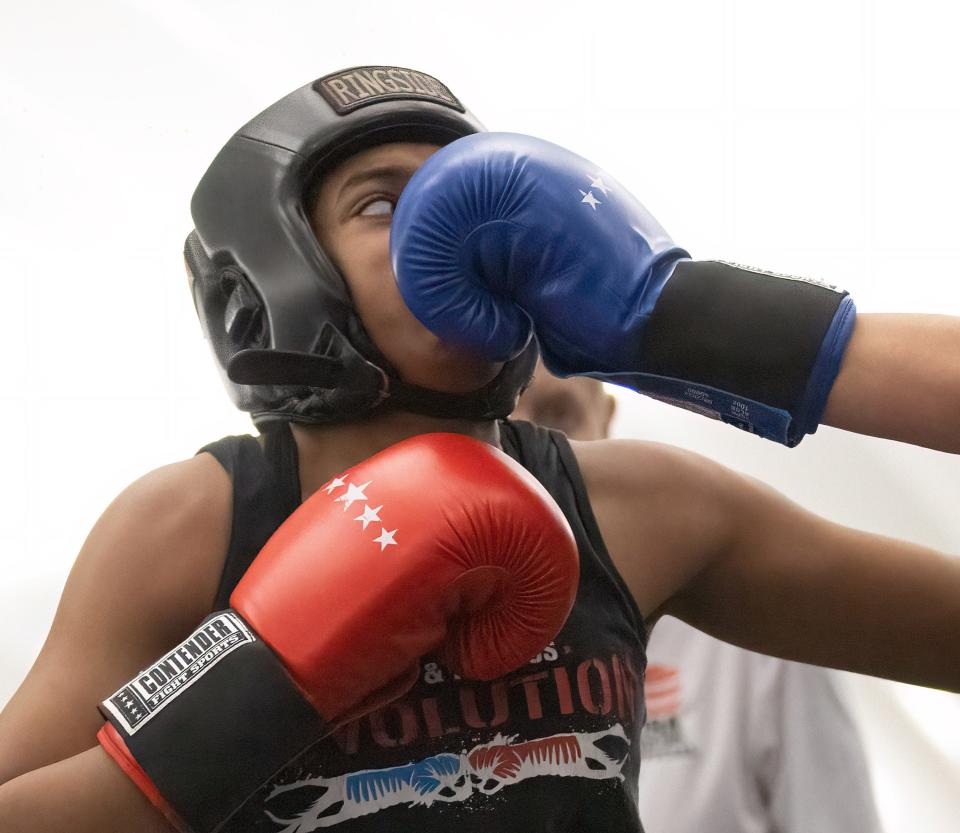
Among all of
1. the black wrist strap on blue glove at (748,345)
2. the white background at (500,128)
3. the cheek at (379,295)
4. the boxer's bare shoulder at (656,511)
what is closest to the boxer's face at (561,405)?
the white background at (500,128)

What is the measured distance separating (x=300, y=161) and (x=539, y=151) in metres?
0.22

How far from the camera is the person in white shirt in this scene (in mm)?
1792

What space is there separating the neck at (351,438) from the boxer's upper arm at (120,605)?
0.09m

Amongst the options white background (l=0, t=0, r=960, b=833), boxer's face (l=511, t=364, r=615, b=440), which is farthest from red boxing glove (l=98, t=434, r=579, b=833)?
boxer's face (l=511, t=364, r=615, b=440)

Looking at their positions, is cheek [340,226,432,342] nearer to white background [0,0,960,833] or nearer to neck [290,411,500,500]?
neck [290,411,500,500]

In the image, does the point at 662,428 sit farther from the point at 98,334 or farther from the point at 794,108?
the point at 98,334

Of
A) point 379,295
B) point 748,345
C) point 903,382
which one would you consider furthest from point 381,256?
point 903,382

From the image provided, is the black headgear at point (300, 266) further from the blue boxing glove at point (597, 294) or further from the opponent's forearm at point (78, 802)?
the opponent's forearm at point (78, 802)

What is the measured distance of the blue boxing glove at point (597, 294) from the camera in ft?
2.64

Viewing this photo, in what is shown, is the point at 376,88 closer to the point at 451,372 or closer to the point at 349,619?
the point at 451,372

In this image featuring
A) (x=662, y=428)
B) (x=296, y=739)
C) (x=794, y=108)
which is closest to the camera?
(x=296, y=739)

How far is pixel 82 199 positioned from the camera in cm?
168

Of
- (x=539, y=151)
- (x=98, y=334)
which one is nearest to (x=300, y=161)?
(x=539, y=151)

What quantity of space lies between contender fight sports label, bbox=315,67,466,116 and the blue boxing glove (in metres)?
0.14
